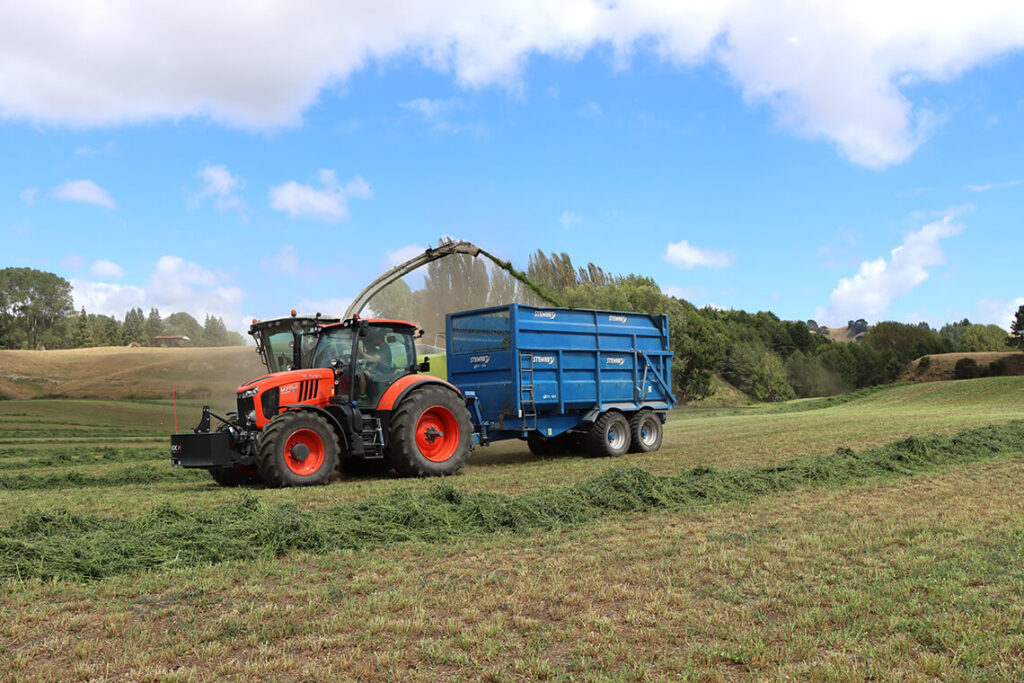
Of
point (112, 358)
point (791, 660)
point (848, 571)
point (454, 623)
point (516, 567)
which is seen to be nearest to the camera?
point (791, 660)

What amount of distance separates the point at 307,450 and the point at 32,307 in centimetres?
5294

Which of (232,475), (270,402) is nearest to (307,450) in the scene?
(270,402)

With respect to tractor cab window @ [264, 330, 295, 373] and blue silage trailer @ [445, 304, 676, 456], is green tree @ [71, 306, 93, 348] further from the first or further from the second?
blue silage trailer @ [445, 304, 676, 456]

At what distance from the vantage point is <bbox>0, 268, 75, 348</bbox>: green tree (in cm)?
5100

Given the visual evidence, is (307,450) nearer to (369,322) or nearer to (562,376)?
(369,322)

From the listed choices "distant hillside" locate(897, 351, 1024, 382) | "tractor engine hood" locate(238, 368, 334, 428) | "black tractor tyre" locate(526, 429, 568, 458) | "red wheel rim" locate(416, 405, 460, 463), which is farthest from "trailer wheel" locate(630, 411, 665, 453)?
"distant hillside" locate(897, 351, 1024, 382)

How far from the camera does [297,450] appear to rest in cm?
995

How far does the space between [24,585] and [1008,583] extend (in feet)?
20.1

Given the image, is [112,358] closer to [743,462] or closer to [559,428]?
[559,428]

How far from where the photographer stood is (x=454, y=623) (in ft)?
13.6

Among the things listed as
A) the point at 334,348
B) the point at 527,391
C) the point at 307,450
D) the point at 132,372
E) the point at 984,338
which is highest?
the point at 984,338

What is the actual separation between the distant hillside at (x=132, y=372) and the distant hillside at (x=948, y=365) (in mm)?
37087

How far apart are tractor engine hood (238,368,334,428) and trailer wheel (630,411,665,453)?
625cm

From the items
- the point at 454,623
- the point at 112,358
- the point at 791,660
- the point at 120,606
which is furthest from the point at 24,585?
the point at 112,358
